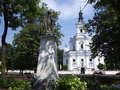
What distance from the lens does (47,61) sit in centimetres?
1950

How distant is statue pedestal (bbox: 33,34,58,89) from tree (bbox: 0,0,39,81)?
22.5 feet

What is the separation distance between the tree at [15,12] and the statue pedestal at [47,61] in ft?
22.5

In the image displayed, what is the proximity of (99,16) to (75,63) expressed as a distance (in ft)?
277

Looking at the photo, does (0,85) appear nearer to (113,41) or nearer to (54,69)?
(54,69)

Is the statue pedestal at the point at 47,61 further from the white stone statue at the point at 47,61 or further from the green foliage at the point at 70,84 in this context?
the green foliage at the point at 70,84

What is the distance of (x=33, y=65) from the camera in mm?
65438

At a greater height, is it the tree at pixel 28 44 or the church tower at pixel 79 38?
the church tower at pixel 79 38

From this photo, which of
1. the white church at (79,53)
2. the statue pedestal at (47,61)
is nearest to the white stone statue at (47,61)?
the statue pedestal at (47,61)

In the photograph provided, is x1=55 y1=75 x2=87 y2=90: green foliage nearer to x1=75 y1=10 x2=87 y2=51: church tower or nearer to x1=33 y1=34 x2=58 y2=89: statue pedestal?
x1=33 y1=34 x2=58 y2=89: statue pedestal

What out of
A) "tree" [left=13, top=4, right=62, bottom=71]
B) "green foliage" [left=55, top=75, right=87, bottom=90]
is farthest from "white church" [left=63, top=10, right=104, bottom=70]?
"green foliage" [left=55, top=75, right=87, bottom=90]

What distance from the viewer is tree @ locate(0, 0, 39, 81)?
2698 cm

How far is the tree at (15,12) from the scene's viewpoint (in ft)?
88.5

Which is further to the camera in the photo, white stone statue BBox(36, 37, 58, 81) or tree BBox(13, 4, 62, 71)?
tree BBox(13, 4, 62, 71)

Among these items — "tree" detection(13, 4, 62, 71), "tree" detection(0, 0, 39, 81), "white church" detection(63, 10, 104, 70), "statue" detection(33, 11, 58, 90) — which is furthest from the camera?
"white church" detection(63, 10, 104, 70)
